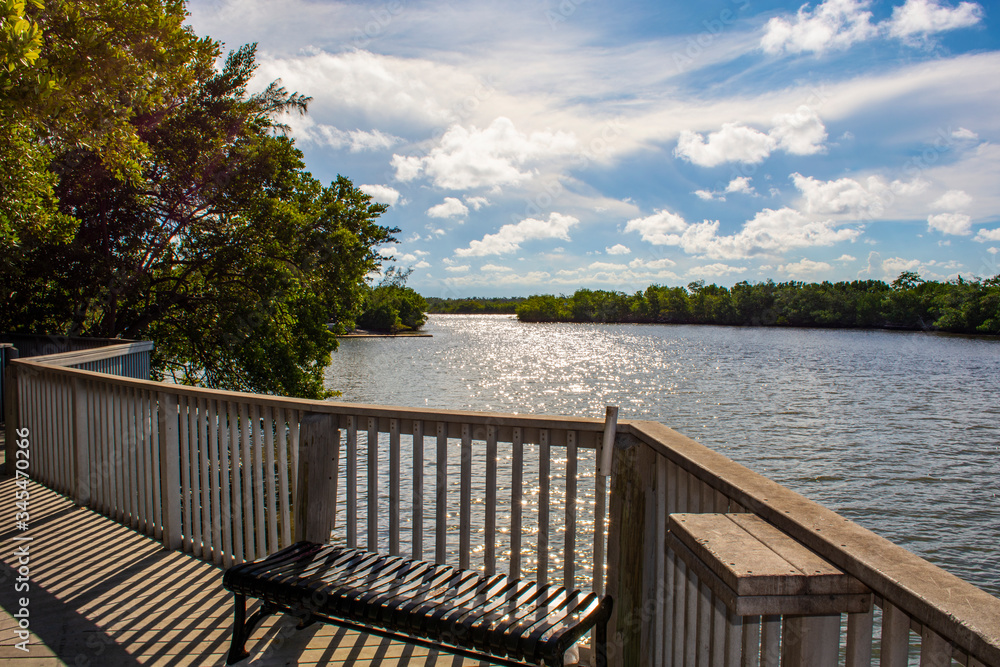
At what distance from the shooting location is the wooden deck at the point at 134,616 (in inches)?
114

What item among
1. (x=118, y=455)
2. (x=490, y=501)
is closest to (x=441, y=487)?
(x=490, y=501)

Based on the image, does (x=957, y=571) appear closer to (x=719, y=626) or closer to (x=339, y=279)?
(x=719, y=626)

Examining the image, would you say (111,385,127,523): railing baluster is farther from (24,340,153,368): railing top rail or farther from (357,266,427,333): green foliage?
(357,266,427,333): green foliage

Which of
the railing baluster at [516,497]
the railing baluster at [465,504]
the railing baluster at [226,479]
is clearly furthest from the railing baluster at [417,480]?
the railing baluster at [226,479]

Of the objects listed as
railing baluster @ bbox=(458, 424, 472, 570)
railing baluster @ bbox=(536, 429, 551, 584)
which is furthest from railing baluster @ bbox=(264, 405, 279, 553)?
railing baluster @ bbox=(536, 429, 551, 584)

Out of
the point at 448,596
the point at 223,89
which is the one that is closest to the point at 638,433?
the point at 448,596

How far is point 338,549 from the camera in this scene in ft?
9.87

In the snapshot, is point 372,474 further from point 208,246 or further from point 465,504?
point 208,246

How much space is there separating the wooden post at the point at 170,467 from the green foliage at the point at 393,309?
85.1m

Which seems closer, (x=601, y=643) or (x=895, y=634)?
(x=895, y=634)

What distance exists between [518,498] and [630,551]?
63 cm

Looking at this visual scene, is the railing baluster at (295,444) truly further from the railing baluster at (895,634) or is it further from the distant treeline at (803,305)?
the distant treeline at (803,305)

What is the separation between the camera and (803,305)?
4771 inches

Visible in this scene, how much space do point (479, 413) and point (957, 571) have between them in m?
12.3
